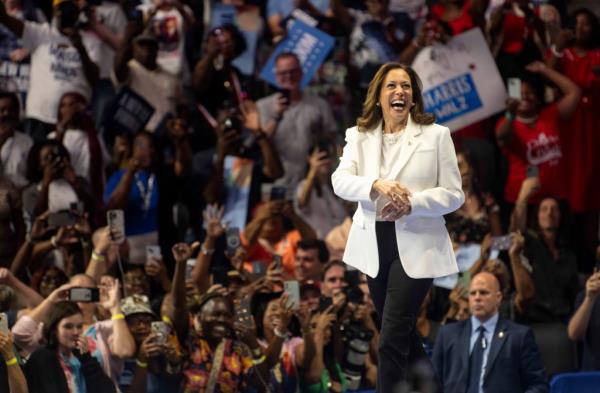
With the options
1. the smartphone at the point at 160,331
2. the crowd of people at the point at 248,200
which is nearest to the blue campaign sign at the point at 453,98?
the crowd of people at the point at 248,200

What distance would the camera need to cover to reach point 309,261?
8.77 metres

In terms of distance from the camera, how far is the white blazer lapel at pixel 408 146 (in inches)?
219

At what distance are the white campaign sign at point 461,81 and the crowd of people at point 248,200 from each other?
0.13 meters

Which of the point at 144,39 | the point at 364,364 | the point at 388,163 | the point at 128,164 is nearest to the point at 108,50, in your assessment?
the point at 144,39

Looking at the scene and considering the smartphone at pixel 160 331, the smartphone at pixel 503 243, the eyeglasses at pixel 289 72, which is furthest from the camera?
the eyeglasses at pixel 289 72

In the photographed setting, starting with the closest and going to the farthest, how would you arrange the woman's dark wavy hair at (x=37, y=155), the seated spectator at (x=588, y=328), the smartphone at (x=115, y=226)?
the smartphone at (x=115, y=226), the seated spectator at (x=588, y=328), the woman's dark wavy hair at (x=37, y=155)

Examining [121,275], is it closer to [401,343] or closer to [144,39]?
[144,39]

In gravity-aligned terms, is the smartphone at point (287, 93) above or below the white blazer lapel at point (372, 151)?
below

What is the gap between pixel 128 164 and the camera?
928 centimetres

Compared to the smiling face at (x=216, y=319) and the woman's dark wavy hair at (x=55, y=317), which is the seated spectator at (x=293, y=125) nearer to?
the smiling face at (x=216, y=319)

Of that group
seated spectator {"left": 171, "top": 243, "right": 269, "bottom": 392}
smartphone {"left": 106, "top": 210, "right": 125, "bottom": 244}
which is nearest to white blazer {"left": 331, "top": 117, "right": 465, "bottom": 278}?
seated spectator {"left": 171, "top": 243, "right": 269, "bottom": 392}

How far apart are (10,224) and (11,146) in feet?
2.81

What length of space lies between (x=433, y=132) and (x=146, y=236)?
396 cm

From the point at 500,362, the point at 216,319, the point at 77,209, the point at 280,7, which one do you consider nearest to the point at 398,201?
the point at 500,362
